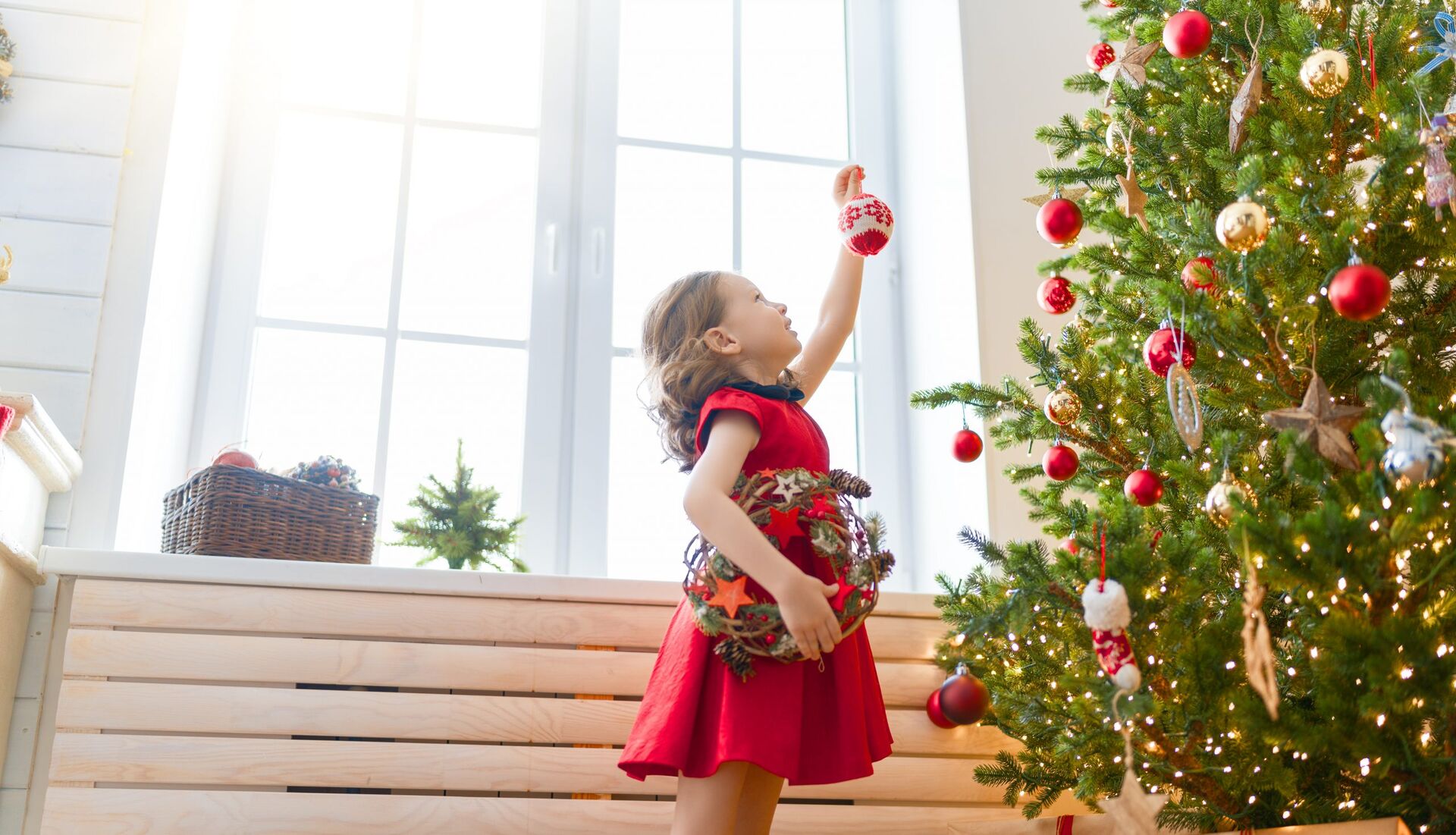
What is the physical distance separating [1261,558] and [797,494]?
1.82 ft

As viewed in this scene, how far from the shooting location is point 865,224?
1798 millimetres

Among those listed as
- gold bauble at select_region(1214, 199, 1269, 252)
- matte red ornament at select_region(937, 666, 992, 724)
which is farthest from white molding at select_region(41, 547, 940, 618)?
gold bauble at select_region(1214, 199, 1269, 252)

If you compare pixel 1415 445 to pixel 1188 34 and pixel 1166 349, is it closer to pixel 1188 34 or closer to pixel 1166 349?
pixel 1166 349

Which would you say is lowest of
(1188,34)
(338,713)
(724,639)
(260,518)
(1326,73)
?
(338,713)

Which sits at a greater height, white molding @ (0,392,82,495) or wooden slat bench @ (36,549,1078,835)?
white molding @ (0,392,82,495)

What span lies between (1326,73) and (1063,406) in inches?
21.9

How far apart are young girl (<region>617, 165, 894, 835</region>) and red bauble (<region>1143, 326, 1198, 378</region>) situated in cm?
46

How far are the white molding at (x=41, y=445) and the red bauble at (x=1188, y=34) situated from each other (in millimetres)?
1747

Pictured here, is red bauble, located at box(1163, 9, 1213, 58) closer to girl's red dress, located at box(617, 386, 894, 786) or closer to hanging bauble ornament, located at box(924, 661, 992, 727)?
girl's red dress, located at box(617, 386, 894, 786)

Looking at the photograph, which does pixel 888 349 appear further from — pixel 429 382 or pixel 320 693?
pixel 320 693

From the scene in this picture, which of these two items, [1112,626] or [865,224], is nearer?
[1112,626]

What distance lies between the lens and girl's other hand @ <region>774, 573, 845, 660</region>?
1.41m

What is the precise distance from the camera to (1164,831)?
1.54m

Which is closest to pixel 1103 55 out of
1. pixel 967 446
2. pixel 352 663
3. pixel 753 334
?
pixel 967 446
